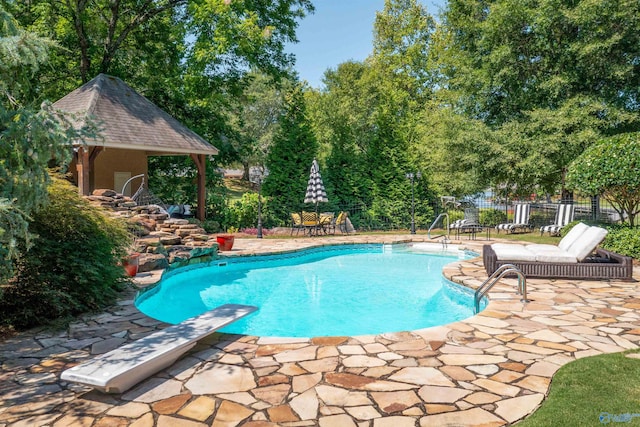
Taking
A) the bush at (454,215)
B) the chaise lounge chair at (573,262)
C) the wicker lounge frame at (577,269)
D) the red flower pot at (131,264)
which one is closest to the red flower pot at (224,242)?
the red flower pot at (131,264)

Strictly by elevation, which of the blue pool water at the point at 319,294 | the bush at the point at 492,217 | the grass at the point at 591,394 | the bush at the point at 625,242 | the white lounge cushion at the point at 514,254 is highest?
the bush at the point at 492,217

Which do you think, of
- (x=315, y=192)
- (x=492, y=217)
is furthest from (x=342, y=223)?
(x=492, y=217)

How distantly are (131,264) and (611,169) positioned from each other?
32.3 feet

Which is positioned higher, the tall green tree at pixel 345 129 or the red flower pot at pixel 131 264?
the tall green tree at pixel 345 129

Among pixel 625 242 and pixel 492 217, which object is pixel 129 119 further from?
pixel 492 217

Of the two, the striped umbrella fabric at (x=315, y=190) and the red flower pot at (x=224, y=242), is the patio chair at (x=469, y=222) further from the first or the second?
the red flower pot at (x=224, y=242)

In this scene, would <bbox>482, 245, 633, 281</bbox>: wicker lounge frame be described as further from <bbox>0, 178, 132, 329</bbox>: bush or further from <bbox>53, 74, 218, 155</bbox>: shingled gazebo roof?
<bbox>53, 74, 218, 155</bbox>: shingled gazebo roof

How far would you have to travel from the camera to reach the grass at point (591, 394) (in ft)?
9.70

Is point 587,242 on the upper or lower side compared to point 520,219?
lower

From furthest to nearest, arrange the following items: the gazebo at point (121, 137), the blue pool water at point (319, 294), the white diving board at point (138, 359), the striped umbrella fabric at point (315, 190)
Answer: the striped umbrella fabric at point (315, 190), the gazebo at point (121, 137), the blue pool water at point (319, 294), the white diving board at point (138, 359)

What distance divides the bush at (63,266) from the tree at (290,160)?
35.7 feet

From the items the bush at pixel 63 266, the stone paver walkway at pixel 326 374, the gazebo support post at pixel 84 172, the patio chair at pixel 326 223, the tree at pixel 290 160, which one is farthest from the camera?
the tree at pixel 290 160

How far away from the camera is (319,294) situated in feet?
28.8

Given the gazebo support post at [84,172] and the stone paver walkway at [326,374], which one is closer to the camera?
the stone paver walkway at [326,374]
